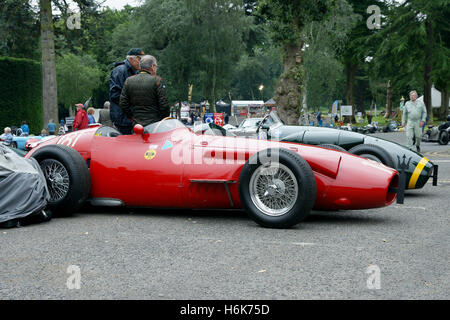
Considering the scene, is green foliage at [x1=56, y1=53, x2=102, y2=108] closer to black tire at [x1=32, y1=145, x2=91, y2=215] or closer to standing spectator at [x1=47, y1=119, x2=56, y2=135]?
standing spectator at [x1=47, y1=119, x2=56, y2=135]

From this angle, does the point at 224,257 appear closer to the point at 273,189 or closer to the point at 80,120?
the point at 273,189

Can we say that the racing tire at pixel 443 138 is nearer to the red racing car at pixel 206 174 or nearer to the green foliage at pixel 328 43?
the red racing car at pixel 206 174

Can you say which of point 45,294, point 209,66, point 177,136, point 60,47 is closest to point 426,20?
point 209,66

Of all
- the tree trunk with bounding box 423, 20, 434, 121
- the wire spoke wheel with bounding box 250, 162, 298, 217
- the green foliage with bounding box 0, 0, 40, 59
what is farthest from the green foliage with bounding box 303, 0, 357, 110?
the wire spoke wheel with bounding box 250, 162, 298, 217

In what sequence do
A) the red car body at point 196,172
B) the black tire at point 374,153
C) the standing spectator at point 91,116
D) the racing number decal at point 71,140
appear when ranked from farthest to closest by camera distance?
the standing spectator at point 91,116, the black tire at point 374,153, the racing number decal at point 71,140, the red car body at point 196,172

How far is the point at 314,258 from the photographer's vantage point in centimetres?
399

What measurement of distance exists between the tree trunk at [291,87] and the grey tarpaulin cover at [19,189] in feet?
48.8

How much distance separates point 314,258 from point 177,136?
245cm

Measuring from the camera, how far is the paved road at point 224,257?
3236 mm

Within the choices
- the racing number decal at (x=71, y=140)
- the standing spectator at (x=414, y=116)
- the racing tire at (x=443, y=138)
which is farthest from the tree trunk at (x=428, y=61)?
the racing number decal at (x=71, y=140)

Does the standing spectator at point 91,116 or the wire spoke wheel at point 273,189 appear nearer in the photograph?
the wire spoke wheel at point 273,189

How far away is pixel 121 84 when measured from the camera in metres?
6.70

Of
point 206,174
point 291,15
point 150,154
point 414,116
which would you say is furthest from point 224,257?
point 291,15
